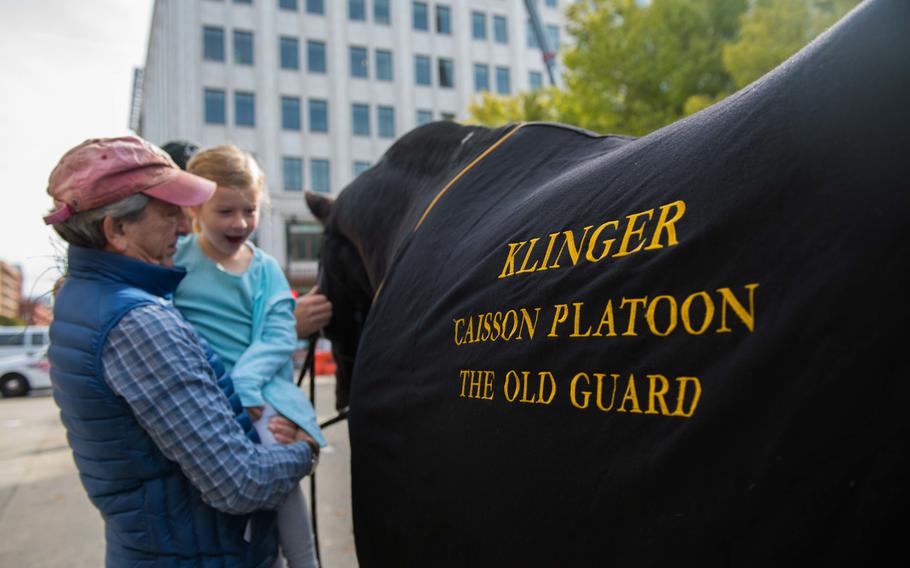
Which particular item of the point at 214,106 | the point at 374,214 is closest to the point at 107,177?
the point at 374,214

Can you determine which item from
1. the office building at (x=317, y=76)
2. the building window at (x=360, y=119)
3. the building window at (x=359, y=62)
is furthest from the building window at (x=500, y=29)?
the building window at (x=360, y=119)

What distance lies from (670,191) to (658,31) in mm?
9700

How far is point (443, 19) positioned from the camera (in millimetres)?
36812

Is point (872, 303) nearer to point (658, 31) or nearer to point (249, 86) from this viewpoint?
point (658, 31)

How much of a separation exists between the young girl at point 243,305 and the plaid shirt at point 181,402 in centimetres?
33

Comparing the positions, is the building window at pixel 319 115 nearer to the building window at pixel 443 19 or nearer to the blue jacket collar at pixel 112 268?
the building window at pixel 443 19

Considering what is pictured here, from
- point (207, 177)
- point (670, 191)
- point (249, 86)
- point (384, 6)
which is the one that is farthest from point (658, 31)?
point (384, 6)

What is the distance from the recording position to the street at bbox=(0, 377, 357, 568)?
16.3 feet

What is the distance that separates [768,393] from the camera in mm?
833

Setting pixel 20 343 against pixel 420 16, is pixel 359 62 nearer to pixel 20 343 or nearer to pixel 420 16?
pixel 420 16

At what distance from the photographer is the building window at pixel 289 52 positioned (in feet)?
107

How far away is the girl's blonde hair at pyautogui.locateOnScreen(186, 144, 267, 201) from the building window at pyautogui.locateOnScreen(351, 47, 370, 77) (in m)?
33.8

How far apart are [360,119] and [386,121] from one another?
4.97ft

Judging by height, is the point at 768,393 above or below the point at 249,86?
below
